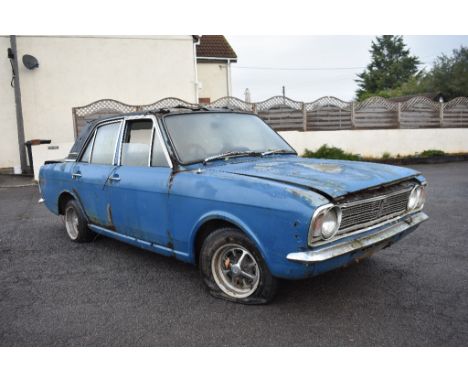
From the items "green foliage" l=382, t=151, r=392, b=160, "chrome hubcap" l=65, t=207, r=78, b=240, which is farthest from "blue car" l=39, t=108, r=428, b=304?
"green foliage" l=382, t=151, r=392, b=160

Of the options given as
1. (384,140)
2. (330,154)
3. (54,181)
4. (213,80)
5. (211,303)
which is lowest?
(211,303)

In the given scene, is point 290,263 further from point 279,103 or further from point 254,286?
point 279,103

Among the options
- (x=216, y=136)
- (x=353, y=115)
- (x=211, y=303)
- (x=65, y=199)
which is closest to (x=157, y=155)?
(x=216, y=136)

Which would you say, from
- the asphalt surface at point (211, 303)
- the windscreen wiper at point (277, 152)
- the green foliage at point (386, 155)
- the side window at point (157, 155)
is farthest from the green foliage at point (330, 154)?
the side window at point (157, 155)

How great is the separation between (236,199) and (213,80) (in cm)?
1730

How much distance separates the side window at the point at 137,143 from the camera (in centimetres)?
410

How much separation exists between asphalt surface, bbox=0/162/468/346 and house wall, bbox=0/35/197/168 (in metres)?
9.67

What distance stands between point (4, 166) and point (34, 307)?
1187cm

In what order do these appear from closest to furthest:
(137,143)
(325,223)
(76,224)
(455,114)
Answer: (325,223) → (137,143) → (76,224) → (455,114)

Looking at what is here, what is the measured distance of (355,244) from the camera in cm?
306

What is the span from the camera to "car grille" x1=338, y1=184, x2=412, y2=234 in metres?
3.05

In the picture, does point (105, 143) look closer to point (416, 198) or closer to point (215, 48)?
point (416, 198)

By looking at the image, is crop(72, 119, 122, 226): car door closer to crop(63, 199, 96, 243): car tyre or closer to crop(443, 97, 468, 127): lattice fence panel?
crop(63, 199, 96, 243): car tyre

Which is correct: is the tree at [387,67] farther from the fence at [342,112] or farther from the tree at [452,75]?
the fence at [342,112]
